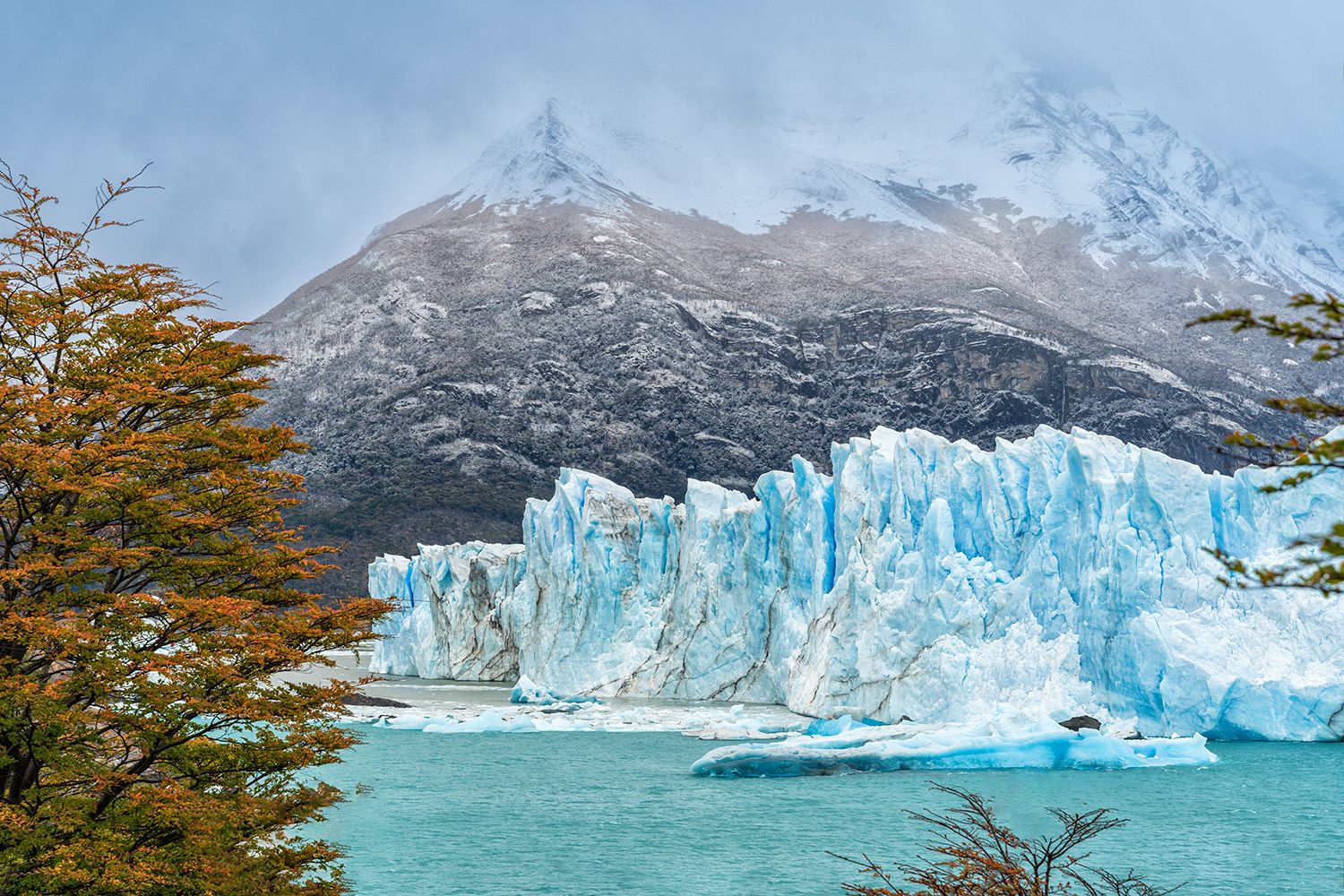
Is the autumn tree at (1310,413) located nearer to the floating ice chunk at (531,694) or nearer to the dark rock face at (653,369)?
the floating ice chunk at (531,694)

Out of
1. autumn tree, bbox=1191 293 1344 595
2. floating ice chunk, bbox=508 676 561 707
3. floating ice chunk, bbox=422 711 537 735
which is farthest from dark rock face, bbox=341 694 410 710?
autumn tree, bbox=1191 293 1344 595

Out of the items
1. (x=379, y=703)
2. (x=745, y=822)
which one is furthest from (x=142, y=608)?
(x=379, y=703)

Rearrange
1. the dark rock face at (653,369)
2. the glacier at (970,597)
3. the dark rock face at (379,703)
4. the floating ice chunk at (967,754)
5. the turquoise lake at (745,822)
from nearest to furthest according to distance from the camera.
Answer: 1. the turquoise lake at (745,822)
2. the floating ice chunk at (967,754)
3. the glacier at (970,597)
4. the dark rock face at (379,703)
5. the dark rock face at (653,369)

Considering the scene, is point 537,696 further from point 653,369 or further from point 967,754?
point 653,369

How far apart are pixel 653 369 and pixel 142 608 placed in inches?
3327

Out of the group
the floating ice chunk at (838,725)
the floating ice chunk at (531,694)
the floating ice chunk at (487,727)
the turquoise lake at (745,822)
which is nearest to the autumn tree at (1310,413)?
the turquoise lake at (745,822)

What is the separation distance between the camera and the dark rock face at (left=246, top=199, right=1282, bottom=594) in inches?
3199

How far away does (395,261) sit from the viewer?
105 meters

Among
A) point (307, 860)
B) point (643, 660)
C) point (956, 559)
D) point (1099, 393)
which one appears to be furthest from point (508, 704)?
point (1099, 393)

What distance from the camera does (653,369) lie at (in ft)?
301

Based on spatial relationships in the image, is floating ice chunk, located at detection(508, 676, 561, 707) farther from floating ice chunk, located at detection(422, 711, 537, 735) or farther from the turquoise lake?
the turquoise lake

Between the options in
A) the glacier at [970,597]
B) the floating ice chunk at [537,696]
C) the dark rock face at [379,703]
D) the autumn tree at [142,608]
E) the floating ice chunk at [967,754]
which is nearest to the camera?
the autumn tree at [142,608]

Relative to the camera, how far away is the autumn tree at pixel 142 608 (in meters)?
7.16

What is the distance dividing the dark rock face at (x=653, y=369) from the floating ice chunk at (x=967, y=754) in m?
50.6
